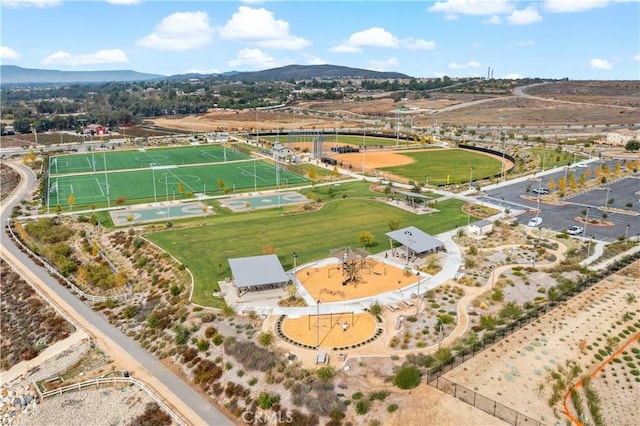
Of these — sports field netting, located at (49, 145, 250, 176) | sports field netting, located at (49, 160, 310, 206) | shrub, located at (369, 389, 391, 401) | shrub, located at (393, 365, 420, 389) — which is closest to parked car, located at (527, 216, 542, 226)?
shrub, located at (393, 365, 420, 389)

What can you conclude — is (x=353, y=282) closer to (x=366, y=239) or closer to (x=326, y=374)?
(x=366, y=239)

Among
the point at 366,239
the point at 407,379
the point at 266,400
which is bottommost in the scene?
the point at 266,400

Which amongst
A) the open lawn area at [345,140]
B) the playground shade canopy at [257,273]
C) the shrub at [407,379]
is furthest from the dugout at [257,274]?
the open lawn area at [345,140]

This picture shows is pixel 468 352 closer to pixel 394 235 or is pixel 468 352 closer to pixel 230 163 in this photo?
pixel 394 235

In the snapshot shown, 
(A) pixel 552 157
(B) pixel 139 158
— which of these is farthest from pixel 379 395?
(B) pixel 139 158

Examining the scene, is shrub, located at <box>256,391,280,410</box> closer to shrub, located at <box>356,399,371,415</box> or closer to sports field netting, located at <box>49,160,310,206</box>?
shrub, located at <box>356,399,371,415</box>
